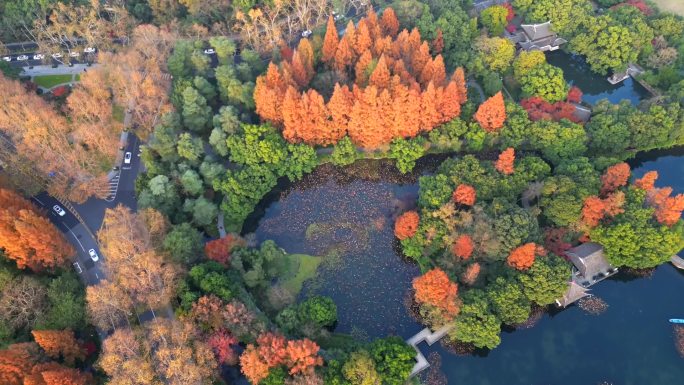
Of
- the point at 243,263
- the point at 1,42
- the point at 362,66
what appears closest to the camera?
the point at 243,263

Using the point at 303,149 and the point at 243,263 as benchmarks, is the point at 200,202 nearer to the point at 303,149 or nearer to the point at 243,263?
the point at 243,263

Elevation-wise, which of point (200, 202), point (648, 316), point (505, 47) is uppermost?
point (505, 47)

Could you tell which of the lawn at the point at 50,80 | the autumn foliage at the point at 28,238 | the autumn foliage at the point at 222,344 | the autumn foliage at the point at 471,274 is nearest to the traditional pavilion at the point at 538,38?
the autumn foliage at the point at 471,274

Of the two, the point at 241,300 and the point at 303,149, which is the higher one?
the point at 303,149

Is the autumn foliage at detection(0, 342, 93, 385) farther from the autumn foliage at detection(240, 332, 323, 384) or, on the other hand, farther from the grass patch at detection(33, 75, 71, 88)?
the grass patch at detection(33, 75, 71, 88)

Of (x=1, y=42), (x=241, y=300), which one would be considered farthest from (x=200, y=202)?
(x=1, y=42)

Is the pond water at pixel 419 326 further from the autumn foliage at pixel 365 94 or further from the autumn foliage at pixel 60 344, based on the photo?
the autumn foliage at pixel 60 344

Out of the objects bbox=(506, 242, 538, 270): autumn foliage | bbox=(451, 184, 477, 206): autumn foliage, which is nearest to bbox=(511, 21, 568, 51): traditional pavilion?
bbox=(451, 184, 477, 206): autumn foliage
